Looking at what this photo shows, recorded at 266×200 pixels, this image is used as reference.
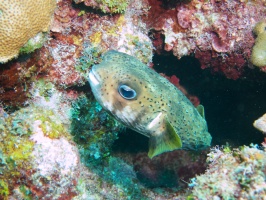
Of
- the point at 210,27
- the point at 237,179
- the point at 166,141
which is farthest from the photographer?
the point at 210,27

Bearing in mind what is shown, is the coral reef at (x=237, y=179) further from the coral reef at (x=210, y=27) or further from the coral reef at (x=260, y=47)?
the coral reef at (x=210, y=27)

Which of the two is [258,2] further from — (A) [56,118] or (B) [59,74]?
(A) [56,118]

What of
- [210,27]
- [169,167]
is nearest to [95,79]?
[210,27]

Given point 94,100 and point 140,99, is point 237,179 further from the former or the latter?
point 94,100

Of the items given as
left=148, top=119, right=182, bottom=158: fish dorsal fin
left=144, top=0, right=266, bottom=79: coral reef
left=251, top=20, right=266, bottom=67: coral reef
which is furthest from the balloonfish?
left=251, top=20, right=266, bottom=67: coral reef

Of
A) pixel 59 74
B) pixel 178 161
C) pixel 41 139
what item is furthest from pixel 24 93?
pixel 178 161

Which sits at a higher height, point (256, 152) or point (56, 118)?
point (256, 152)

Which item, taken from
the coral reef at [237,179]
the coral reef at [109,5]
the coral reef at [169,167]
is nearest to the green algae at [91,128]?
the coral reef at [109,5]

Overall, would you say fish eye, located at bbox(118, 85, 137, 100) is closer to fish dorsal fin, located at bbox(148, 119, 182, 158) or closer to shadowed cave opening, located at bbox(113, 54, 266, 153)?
fish dorsal fin, located at bbox(148, 119, 182, 158)
